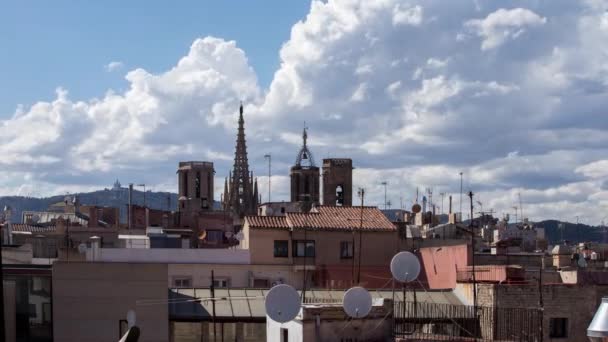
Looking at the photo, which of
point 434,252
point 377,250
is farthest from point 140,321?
point 377,250

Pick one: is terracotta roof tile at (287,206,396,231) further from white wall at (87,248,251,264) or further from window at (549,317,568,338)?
window at (549,317,568,338)

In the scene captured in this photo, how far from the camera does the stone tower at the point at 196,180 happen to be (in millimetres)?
114250

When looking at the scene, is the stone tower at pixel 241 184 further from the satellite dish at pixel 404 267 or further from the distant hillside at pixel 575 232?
the satellite dish at pixel 404 267

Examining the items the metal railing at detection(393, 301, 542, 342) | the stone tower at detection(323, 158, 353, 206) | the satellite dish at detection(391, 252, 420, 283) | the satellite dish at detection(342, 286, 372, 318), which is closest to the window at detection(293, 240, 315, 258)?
the metal railing at detection(393, 301, 542, 342)

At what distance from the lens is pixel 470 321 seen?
27.7 meters

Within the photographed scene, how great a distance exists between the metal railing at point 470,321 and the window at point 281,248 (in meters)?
11.6

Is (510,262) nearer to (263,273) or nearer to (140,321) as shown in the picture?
(263,273)

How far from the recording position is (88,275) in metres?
26.3

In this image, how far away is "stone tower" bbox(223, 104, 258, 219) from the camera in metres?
124

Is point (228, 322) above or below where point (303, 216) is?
below

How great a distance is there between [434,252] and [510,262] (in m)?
6.81

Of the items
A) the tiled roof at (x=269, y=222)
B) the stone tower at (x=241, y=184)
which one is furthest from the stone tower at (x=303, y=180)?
the tiled roof at (x=269, y=222)

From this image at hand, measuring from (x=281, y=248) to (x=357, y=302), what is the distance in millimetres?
17467

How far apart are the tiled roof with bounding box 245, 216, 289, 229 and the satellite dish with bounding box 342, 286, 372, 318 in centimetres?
1733
